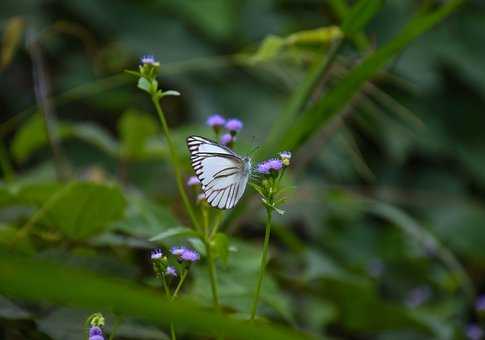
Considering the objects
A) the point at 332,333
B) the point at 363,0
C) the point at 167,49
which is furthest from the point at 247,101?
the point at 363,0

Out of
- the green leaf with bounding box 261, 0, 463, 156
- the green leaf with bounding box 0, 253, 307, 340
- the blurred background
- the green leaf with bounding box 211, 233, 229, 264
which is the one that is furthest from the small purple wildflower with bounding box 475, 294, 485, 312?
the green leaf with bounding box 0, 253, 307, 340

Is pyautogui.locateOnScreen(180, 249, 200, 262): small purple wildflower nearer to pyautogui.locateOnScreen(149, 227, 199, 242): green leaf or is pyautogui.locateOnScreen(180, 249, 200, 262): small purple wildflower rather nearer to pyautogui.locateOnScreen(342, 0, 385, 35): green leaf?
pyautogui.locateOnScreen(149, 227, 199, 242): green leaf

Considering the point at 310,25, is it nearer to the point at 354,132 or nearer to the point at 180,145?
the point at 354,132

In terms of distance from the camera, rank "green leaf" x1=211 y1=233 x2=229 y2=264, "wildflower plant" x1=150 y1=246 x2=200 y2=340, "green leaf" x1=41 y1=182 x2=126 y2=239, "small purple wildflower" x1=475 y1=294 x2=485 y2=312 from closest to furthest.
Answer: "wildflower plant" x1=150 y1=246 x2=200 y2=340 → "green leaf" x1=211 y1=233 x2=229 y2=264 → "green leaf" x1=41 y1=182 x2=126 y2=239 → "small purple wildflower" x1=475 y1=294 x2=485 y2=312

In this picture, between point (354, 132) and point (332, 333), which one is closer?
point (332, 333)

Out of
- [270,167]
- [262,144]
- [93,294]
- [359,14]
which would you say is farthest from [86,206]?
[262,144]

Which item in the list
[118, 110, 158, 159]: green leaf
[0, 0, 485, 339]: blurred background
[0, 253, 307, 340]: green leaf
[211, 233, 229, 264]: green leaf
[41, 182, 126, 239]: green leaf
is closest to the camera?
[0, 253, 307, 340]: green leaf

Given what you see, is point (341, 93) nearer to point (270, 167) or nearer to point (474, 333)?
point (270, 167)
